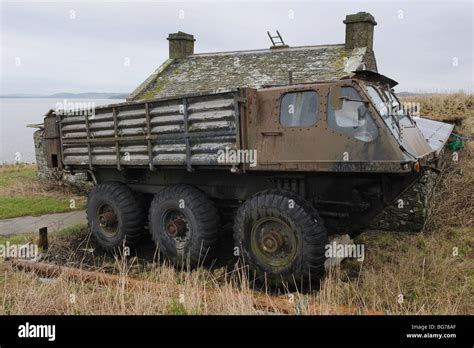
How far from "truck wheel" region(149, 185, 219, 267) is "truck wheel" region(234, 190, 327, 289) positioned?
58cm

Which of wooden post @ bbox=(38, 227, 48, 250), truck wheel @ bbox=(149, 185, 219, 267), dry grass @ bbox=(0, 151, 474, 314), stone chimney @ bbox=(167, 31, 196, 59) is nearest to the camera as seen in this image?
dry grass @ bbox=(0, 151, 474, 314)

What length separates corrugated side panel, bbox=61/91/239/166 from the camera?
18.1 ft

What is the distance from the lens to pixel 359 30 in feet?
42.5

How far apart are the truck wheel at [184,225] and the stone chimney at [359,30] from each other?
899cm

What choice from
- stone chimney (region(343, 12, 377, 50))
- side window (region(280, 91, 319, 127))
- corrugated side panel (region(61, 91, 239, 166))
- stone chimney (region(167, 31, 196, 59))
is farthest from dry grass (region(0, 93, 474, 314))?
stone chimney (region(167, 31, 196, 59))

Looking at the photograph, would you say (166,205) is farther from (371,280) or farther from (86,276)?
(371,280)

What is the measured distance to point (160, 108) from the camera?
6.14m

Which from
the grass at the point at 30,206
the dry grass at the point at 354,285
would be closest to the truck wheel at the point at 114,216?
the dry grass at the point at 354,285

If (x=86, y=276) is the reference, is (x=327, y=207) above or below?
above

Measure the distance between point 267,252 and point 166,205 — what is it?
1821 millimetres

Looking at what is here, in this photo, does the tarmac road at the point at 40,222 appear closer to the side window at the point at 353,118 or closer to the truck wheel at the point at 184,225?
the truck wheel at the point at 184,225

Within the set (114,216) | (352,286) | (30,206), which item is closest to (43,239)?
(114,216)
